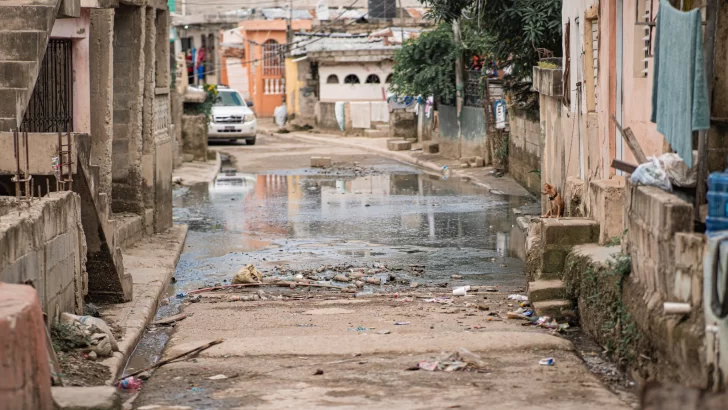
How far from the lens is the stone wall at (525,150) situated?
73.8 feet

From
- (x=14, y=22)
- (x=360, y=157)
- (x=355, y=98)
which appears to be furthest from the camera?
(x=355, y=98)

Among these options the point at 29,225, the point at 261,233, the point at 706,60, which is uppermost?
the point at 706,60

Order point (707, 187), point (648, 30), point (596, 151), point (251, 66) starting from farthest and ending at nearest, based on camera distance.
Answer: point (251, 66) < point (596, 151) < point (648, 30) < point (707, 187)

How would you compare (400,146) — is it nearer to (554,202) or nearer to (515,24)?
(515,24)

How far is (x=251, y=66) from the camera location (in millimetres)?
58000

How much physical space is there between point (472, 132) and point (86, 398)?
2298cm

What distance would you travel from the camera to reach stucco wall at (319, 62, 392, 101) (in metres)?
44.9

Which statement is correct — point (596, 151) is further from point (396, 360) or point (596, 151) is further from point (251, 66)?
point (251, 66)

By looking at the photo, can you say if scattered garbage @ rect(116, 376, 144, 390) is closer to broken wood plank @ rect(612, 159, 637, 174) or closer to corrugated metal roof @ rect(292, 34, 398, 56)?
broken wood plank @ rect(612, 159, 637, 174)

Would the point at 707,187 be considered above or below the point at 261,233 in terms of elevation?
above

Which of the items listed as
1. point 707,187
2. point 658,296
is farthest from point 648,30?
point 658,296

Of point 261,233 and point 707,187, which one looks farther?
point 261,233

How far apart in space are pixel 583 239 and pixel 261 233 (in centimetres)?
770

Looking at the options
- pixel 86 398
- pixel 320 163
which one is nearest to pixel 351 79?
pixel 320 163
